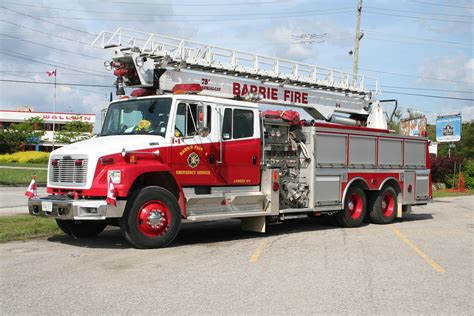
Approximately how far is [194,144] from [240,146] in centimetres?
121

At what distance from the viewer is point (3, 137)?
250 feet

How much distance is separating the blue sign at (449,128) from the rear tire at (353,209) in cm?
2805

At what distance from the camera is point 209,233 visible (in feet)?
38.9

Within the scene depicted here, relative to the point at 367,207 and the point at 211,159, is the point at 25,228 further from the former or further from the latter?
the point at 367,207

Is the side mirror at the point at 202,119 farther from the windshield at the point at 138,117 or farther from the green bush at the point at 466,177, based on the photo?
the green bush at the point at 466,177

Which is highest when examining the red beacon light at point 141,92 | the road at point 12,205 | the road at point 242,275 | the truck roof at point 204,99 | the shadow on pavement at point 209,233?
the red beacon light at point 141,92

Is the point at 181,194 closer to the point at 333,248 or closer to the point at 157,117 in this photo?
the point at 157,117

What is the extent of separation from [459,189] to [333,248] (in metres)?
30.3

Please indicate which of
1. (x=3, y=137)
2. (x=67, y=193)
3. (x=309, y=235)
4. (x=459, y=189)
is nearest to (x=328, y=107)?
(x=309, y=235)

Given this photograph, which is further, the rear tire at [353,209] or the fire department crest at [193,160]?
the rear tire at [353,209]

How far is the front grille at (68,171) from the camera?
8992 millimetres

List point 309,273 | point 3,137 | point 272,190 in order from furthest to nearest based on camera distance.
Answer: point 3,137 < point 272,190 < point 309,273

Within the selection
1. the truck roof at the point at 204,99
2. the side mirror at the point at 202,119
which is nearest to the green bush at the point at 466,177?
the truck roof at the point at 204,99

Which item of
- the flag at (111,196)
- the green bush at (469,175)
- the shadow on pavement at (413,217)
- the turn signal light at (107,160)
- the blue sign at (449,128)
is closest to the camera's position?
the flag at (111,196)
